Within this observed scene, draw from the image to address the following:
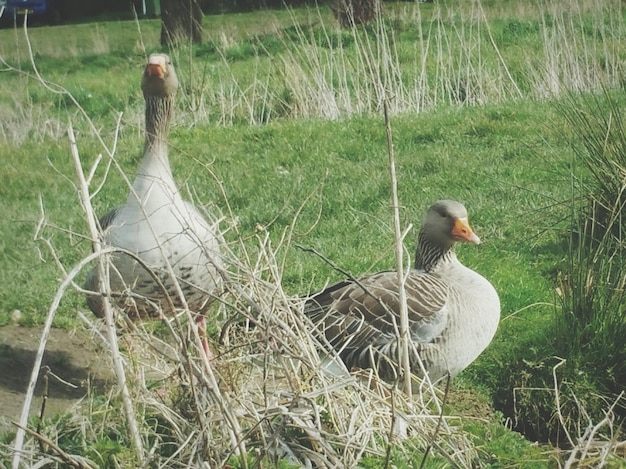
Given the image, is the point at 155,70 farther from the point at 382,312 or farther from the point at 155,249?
the point at 382,312

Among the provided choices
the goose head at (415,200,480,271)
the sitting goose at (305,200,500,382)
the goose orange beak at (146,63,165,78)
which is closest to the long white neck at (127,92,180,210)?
the goose orange beak at (146,63,165,78)

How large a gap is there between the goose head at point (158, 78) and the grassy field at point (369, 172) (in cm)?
48

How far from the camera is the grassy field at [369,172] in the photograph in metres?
5.09

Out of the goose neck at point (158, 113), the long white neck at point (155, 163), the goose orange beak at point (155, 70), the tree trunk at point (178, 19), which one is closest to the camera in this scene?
the long white neck at point (155, 163)

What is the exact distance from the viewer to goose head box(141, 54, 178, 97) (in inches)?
226

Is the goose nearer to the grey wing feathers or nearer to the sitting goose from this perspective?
the grey wing feathers

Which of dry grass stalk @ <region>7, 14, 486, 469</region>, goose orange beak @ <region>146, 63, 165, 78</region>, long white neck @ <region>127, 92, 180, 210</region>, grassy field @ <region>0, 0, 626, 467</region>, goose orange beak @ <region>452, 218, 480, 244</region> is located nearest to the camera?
dry grass stalk @ <region>7, 14, 486, 469</region>

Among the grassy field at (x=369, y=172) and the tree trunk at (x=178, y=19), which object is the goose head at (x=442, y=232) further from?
the tree trunk at (x=178, y=19)

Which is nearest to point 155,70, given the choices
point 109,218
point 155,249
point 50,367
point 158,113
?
point 158,113

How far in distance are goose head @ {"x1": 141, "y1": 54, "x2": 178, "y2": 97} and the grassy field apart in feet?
1.59

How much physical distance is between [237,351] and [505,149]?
19.1ft

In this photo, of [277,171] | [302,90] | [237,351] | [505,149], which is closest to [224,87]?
[302,90]

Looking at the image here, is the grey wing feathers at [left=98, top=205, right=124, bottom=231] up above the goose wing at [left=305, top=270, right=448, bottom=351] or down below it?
above

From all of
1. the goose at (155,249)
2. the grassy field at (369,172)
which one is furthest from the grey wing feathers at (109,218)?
the grassy field at (369,172)
